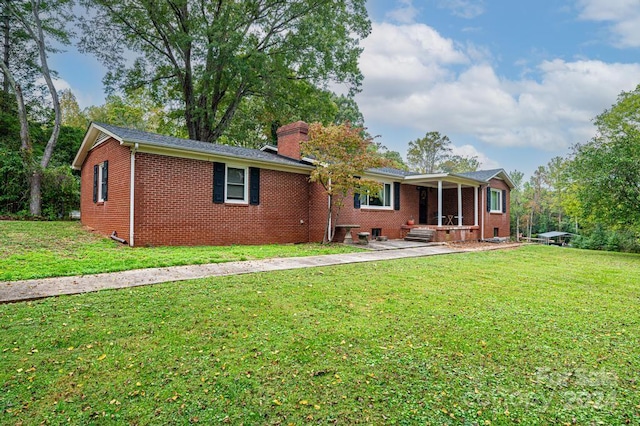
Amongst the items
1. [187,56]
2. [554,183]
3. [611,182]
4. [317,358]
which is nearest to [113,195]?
[317,358]

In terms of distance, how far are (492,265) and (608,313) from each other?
4.12 m

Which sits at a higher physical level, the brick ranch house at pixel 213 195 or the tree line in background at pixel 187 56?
the tree line in background at pixel 187 56

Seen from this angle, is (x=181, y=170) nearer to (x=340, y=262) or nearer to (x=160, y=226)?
(x=160, y=226)

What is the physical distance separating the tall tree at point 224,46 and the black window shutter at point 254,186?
10314 mm

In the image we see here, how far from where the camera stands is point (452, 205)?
18844 mm

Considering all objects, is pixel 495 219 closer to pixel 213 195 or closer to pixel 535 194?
pixel 213 195

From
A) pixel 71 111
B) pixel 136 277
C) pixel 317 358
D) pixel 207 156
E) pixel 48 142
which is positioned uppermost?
pixel 71 111

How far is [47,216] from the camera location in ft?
53.2

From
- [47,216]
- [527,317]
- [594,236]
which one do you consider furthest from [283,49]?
[594,236]

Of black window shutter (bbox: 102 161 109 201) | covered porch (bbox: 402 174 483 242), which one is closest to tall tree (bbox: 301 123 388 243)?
covered porch (bbox: 402 174 483 242)

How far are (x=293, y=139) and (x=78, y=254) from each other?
8.58 meters

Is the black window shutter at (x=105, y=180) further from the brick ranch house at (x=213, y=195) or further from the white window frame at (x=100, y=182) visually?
the white window frame at (x=100, y=182)

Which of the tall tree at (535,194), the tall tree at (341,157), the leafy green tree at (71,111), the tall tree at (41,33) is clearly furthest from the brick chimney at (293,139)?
the tall tree at (535,194)

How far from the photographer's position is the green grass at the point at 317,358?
2.20 m
